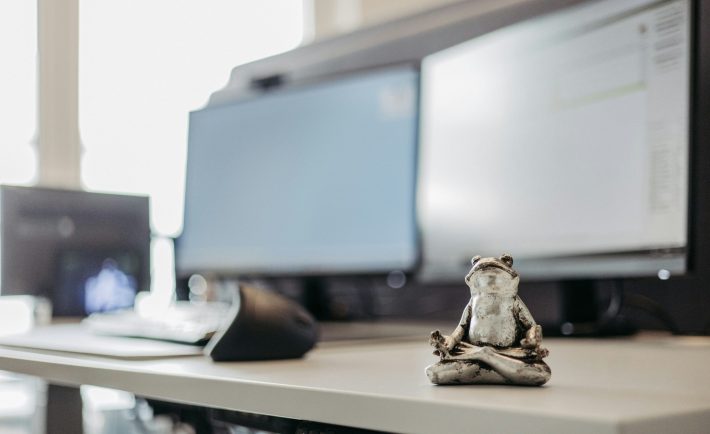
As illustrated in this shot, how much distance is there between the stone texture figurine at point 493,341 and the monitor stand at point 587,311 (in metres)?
0.50

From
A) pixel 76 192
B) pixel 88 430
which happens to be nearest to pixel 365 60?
pixel 76 192

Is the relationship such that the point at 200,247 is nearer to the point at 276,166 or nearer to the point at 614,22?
the point at 276,166

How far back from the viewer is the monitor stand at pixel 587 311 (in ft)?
3.08

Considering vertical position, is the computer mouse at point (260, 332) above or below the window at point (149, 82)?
below

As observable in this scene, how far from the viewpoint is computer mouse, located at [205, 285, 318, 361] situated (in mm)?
635

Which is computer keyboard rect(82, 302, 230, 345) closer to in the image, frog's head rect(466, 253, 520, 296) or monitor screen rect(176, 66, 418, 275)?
monitor screen rect(176, 66, 418, 275)

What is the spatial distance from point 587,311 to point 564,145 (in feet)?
0.72

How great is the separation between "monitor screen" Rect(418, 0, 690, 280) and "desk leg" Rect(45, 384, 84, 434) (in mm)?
514

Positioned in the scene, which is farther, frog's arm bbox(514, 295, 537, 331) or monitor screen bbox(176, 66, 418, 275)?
monitor screen bbox(176, 66, 418, 275)

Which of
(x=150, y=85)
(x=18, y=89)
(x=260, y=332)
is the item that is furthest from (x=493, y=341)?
(x=150, y=85)

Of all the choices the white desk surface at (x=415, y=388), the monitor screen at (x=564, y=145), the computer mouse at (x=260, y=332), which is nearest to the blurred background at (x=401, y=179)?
the monitor screen at (x=564, y=145)

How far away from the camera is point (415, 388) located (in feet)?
1.44

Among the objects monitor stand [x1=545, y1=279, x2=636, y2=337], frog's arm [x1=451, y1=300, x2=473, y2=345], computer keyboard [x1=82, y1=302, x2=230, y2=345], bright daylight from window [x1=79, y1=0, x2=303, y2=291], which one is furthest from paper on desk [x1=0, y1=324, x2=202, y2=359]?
bright daylight from window [x1=79, y1=0, x2=303, y2=291]

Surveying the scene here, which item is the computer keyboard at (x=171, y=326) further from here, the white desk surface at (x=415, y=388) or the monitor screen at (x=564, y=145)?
the monitor screen at (x=564, y=145)
